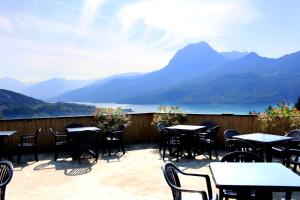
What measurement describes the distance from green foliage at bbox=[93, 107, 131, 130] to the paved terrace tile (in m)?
1.43

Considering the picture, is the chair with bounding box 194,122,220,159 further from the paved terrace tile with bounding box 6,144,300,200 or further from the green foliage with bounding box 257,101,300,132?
the green foliage with bounding box 257,101,300,132

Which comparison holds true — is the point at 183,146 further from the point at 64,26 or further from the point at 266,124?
the point at 64,26

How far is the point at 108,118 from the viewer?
33.4ft

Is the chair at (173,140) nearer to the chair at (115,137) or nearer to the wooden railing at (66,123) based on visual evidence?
the chair at (115,137)

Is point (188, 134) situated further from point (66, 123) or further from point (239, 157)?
point (239, 157)

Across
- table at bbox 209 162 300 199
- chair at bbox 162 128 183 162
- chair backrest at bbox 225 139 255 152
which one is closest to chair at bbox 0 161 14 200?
table at bbox 209 162 300 199

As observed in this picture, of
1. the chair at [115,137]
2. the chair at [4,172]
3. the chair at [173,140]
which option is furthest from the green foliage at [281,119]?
the chair at [4,172]

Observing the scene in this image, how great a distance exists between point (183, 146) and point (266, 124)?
2.29m

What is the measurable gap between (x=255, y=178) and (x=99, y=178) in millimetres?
4126

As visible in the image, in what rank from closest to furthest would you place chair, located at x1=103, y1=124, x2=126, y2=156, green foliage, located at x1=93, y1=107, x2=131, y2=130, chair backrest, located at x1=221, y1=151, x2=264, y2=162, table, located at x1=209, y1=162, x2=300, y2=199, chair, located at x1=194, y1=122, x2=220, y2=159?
table, located at x1=209, y1=162, x2=300, y2=199 < chair backrest, located at x1=221, y1=151, x2=264, y2=162 < chair, located at x1=194, y1=122, x2=220, y2=159 < chair, located at x1=103, y1=124, x2=126, y2=156 < green foliage, located at x1=93, y1=107, x2=131, y2=130

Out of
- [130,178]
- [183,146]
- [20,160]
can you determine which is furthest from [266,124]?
[20,160]

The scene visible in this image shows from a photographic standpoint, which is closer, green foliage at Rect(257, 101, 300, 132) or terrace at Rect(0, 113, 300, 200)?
terrace at Rect(0, 113, 300, 200)

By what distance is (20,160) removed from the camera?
8.53 meters

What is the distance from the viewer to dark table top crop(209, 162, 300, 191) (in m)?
2.90
